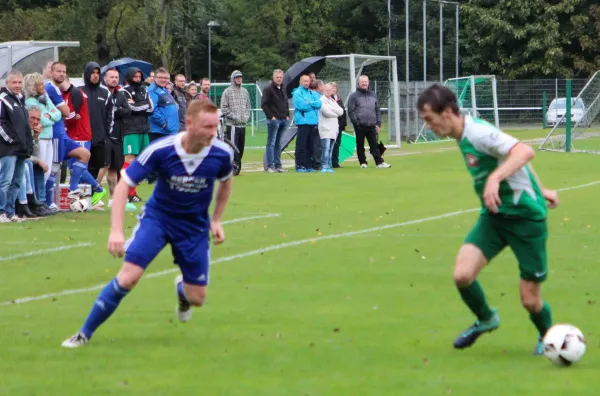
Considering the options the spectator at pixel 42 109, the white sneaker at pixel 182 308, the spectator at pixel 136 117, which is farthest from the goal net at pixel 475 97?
the white sneaker at pixel 182 308

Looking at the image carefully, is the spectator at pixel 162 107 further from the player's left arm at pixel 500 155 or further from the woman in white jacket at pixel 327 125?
the player's left arm at pixel 500 155

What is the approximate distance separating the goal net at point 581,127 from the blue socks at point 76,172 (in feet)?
64.7

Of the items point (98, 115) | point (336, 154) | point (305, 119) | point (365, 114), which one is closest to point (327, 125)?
point (305, 119)

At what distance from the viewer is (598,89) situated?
36062 millimetres

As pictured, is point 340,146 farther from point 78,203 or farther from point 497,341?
point 497,341

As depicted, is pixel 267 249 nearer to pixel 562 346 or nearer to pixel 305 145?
pixel 562 346

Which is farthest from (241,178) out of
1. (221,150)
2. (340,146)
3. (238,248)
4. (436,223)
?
(221,150)

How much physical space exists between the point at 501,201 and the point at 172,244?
224 centimetres

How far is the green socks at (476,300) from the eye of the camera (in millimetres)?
7477

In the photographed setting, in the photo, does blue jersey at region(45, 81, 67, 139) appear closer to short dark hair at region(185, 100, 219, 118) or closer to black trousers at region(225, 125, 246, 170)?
black trousers at region(225, 125, 246, 170)

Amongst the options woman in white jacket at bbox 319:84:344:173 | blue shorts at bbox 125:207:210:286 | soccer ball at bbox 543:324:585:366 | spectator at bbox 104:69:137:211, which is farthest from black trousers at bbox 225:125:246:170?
soccer ball at bbox 543:324:585:366

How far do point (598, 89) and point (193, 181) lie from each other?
3010cm

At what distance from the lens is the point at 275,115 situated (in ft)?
82.9

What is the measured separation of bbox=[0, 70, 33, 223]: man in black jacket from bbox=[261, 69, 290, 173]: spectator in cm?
1004
